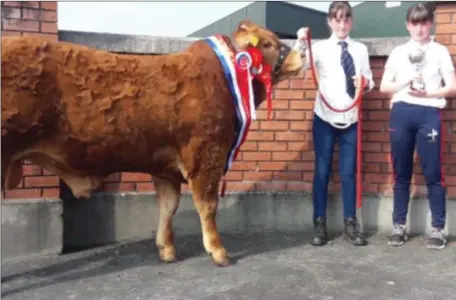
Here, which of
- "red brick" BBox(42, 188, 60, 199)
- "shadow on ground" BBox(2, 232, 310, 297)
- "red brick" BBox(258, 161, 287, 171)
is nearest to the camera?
"shadow on ground" BBox(2, 232, 310, 297)

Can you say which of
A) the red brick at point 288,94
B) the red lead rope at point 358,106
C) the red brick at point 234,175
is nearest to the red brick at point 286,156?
the red brick at point 234,175

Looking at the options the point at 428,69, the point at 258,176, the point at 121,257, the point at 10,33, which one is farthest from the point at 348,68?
the point at 10,33

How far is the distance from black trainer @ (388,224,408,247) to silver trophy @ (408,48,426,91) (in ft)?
3.89

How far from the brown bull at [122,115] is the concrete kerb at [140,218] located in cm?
79

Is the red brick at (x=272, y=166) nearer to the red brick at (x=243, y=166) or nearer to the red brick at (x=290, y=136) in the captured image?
the red brick at (x=243, y=166)

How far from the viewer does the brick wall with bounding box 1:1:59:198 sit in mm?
4758

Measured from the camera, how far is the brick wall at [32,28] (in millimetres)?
4758

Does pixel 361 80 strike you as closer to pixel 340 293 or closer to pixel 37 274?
pixel 340 293

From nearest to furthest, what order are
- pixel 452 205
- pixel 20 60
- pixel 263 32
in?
pixel 20 60 → pixel 263 32 → pixel 452 205

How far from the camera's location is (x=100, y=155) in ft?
13.4

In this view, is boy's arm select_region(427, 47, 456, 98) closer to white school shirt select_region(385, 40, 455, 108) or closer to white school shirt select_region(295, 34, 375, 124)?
white school shirt select_region(385, 40, 455, 108)

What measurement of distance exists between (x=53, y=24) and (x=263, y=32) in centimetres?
168

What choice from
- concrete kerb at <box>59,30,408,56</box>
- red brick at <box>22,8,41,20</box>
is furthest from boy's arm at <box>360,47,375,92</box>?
red brick at <box>22,8,41,20</box>

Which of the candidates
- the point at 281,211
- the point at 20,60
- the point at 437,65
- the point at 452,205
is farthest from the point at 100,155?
the point at 452,205
